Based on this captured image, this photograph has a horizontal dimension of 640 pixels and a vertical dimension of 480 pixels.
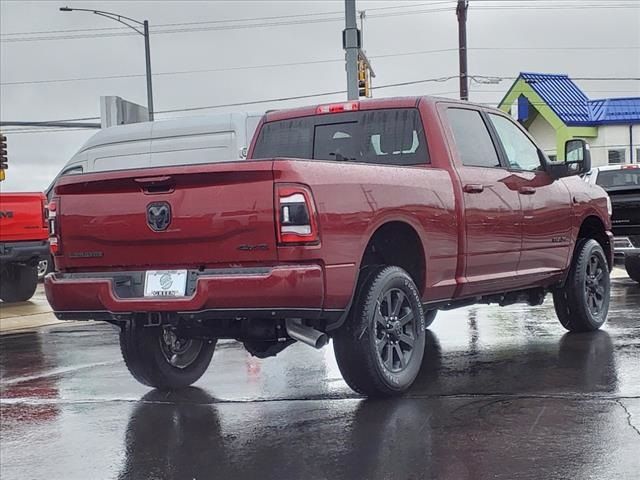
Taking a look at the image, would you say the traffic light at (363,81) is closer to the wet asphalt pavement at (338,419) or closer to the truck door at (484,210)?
the wet asphalt pavement at (338,419)

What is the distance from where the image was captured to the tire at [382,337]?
571 centimetres

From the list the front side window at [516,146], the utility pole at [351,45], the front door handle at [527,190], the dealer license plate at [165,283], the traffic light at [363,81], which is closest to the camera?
the dealer license plate at [165,283]

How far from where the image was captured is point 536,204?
7543mm

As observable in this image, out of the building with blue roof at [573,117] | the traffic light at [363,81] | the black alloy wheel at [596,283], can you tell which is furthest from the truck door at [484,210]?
the building with blue roof at [573,117]

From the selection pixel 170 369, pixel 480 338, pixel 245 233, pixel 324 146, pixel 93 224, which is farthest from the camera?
pixel 480 338

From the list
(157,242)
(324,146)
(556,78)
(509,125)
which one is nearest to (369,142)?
(324,146)

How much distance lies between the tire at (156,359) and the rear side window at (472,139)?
2.50 m

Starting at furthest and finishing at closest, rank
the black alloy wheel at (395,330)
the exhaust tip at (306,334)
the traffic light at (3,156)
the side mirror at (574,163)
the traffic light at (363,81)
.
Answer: the traffic light at (3,156) < the traffic light at (363,81) < the side mirror at (574,163) < the black alloy wheel at (395,330) < the exhaust tip at (306,334)

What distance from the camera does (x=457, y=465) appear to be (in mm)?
4516

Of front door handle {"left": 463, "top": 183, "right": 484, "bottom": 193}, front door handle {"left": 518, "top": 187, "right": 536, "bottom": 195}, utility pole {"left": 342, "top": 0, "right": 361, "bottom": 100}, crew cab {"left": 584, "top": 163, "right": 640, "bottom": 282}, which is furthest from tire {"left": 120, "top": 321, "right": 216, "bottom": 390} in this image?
utility pole {"left": 342, "top": 0, "right": 361, "bottom": 100}

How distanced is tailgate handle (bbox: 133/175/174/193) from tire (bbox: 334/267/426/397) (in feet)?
4.44

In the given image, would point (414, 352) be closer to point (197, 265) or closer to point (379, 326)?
point (379, 326)

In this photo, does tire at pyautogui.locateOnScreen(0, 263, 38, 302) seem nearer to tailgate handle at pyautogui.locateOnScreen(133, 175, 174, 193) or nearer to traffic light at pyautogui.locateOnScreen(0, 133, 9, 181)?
tailgate handle at pyautogui.locateOnScreen(133, 175, 174, 193)

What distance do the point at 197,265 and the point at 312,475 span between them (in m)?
1.56
